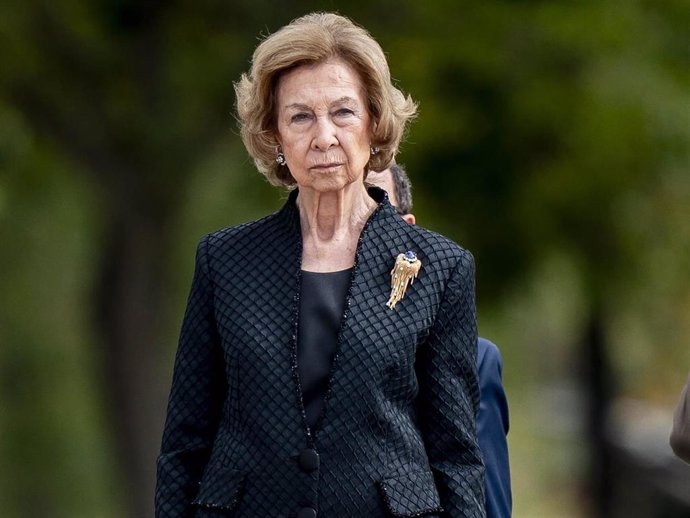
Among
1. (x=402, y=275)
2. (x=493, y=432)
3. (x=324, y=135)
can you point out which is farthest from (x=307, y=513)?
(x=493, y=432)

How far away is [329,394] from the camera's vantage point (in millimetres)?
3779

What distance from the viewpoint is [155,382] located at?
13141mm

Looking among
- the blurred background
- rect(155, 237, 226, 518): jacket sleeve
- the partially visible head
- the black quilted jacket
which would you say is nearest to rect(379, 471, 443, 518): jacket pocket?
the black quilted jacket

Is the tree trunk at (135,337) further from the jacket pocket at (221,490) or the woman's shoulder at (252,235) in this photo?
the jacket pocket at (221,490)

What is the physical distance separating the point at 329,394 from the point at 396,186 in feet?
4.87

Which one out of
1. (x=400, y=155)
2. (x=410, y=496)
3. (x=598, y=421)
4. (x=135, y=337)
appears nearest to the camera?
(x=410, y=496)

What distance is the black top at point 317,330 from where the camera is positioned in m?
3.81

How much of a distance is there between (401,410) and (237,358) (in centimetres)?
38

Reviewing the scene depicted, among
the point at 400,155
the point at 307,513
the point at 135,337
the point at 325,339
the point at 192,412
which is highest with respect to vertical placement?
the point at 400,155

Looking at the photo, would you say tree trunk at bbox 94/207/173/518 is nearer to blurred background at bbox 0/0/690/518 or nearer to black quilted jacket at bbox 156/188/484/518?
blurred background at bbox 0/0/690/518

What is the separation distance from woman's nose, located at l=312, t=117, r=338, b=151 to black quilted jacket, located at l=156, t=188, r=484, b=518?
0.23 m

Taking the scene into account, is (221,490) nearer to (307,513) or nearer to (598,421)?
(307,513)

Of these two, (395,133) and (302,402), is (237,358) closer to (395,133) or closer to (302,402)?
(302,402)

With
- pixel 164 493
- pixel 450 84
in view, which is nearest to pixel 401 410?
pixel 164 493
